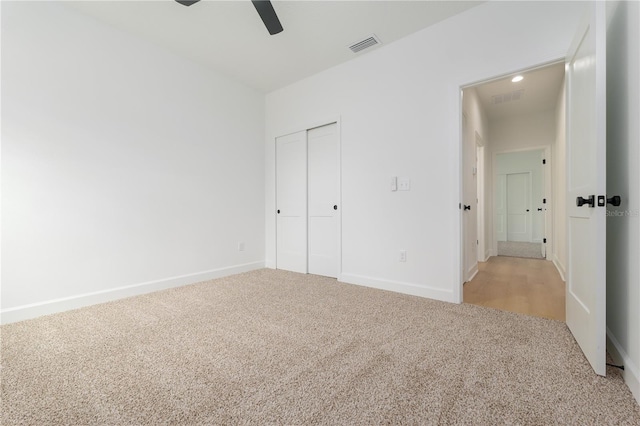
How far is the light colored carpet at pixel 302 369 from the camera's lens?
111 cm

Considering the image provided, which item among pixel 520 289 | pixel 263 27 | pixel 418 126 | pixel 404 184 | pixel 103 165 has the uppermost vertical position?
pixel 263 27

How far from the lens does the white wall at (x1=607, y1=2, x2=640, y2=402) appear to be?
4.09ft

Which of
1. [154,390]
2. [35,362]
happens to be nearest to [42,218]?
[35,362]

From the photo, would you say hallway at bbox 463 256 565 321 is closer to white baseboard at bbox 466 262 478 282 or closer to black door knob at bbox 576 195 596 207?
white baseboard at bbox 466 262 478 282

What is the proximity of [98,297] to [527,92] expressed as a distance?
5934 mm

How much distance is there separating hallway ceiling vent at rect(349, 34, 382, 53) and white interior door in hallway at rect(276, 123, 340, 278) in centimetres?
85

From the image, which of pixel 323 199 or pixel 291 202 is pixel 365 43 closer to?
pixel 323 199

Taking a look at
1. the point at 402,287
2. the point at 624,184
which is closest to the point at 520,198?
the point at 402,287

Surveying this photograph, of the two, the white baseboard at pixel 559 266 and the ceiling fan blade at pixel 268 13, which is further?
the white baseboard at pixel 559 266

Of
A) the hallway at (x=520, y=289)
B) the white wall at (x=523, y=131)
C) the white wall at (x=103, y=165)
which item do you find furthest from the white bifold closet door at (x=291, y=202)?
the white wall at (x=523, y=131)

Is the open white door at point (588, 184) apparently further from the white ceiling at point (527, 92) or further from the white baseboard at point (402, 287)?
the white ceiling at point (527, 92)

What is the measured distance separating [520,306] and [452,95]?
79.5 inches

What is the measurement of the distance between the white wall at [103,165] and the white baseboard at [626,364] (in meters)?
3.55

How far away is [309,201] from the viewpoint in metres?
3.75
